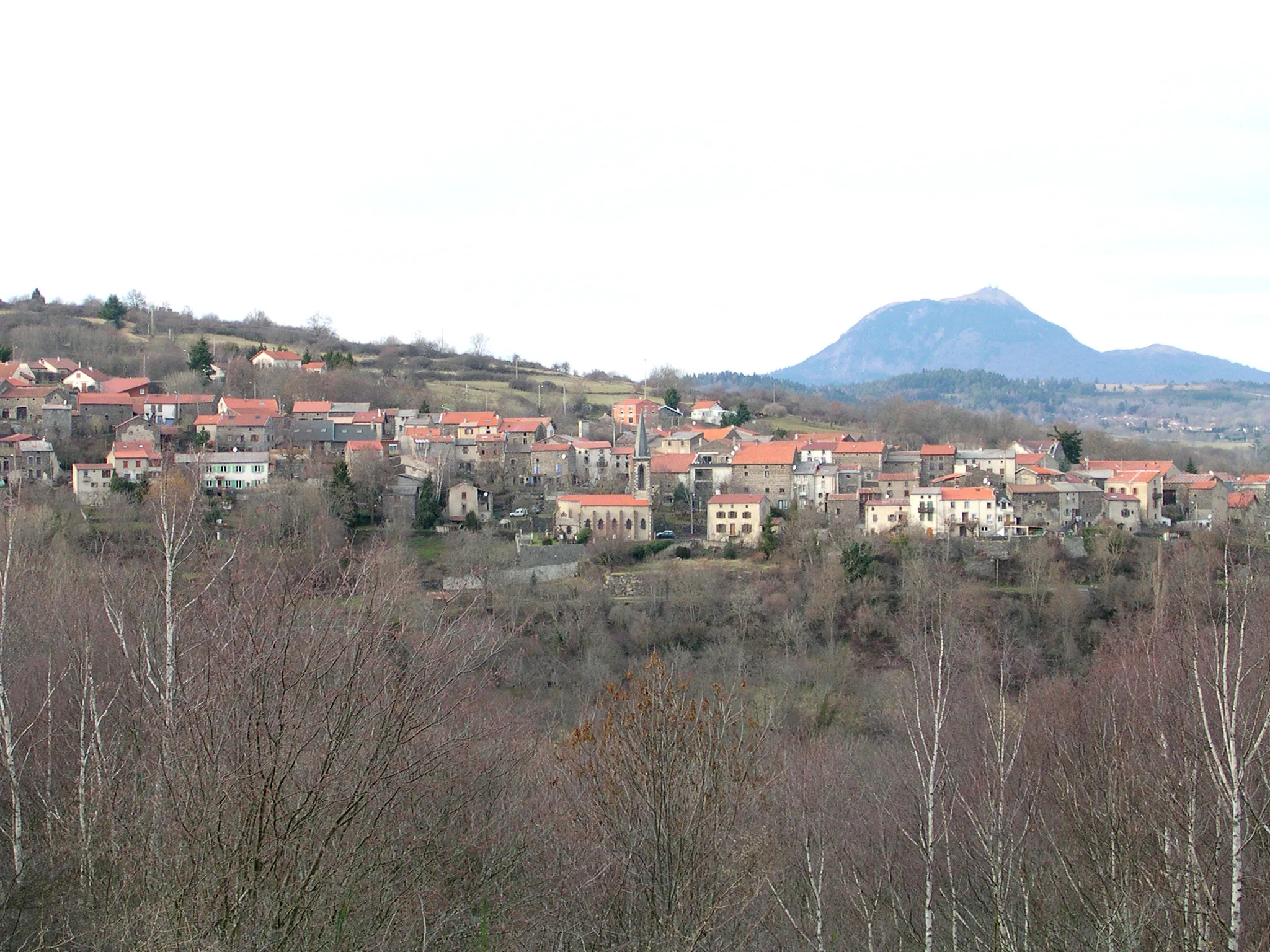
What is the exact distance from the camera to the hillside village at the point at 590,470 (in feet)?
113

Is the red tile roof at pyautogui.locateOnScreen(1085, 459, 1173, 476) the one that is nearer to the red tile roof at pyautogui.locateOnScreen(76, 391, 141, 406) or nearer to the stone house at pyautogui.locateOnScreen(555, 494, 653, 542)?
the stone house at pyautogui.locateOnScreen(555, 494, 653, 542)

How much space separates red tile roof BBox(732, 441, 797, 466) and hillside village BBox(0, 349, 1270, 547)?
0.20 feet

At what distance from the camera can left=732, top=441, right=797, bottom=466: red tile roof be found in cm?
3759

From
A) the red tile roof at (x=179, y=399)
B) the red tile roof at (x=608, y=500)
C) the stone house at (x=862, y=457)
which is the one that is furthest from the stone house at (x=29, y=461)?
the stone house at (x=862, y=457)

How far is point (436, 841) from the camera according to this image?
803 cm

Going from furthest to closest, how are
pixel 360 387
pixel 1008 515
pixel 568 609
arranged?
pixel 360 387 < pixel 1008 515 < pixel 568 609

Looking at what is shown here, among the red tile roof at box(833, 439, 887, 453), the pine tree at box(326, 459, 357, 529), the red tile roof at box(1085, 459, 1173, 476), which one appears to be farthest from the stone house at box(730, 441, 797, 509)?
the pine tree at box(326, 459, 357, 529)

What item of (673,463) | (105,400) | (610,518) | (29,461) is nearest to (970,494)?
(673,463)

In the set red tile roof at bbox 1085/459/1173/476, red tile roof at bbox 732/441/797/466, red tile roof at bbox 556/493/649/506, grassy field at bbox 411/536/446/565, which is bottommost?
grassy field at bbox 411/536/446/565

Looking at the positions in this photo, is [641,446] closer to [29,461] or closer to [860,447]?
[860,447]

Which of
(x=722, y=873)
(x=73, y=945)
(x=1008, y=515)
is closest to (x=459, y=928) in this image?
(x=722, y=873)

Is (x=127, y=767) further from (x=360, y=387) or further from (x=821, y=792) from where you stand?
(x=360, y=387)

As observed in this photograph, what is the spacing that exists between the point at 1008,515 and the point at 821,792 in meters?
22.5

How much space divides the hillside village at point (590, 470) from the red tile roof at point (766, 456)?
0.20ft
